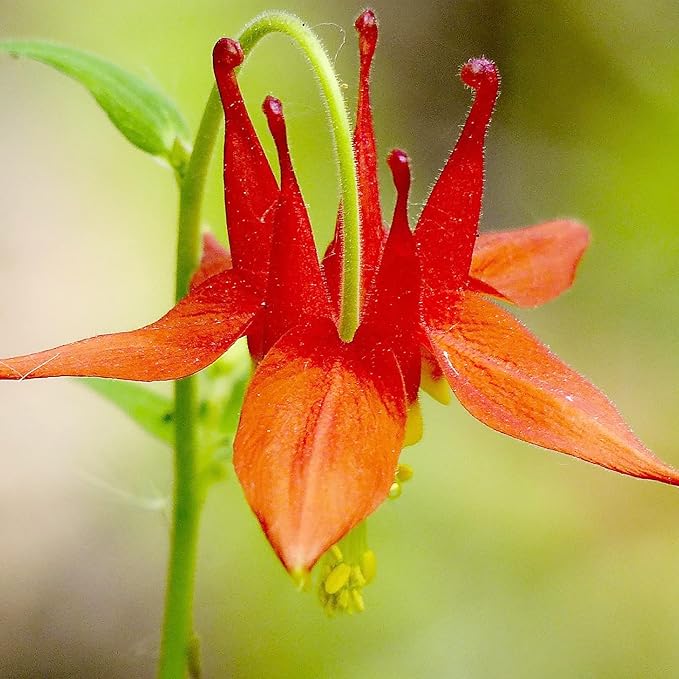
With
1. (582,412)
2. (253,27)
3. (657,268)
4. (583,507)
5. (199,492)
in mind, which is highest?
(253,27)

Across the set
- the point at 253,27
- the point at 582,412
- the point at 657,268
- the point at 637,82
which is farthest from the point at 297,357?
the point at 637,82

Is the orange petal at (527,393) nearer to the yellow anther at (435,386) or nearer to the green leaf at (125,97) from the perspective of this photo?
the yellow anther at (435,386)


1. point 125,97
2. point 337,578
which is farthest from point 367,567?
point 125,97

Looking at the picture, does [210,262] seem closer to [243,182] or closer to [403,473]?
[243,182]

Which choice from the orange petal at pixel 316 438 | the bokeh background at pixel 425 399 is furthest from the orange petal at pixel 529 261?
the bokeh background at pixel 425 399

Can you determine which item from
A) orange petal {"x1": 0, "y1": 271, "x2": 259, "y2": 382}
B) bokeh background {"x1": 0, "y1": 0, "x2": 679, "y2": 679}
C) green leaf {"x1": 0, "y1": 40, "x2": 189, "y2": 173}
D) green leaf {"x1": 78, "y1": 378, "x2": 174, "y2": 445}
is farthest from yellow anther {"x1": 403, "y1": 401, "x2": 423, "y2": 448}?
bokeh background {"x1": 0, "y1": 0, "x2": 679, "y2": 679}

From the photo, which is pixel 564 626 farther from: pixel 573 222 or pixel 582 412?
pixel 582 412
